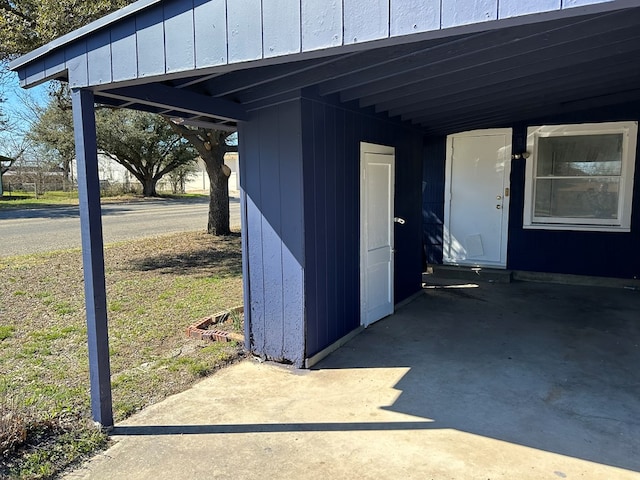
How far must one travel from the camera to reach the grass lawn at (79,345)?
8.15ft

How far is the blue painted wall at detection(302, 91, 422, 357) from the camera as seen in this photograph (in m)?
3.52

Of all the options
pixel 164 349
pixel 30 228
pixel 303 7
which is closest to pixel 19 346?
pixel 164 349

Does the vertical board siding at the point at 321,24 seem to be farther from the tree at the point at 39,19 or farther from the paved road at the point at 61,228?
the paved road at the point at 61,228

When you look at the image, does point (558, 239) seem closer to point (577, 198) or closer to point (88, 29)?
point (577, 198)

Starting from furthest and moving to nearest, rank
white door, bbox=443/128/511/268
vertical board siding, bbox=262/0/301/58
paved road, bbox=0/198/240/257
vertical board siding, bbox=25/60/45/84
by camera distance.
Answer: paved road, bbox=0/198/240/257, white door, bbox=443/128/511/268, vertical board siding, bbox=25/60/45/84, vertical board siding, bbox=262/0/301/58

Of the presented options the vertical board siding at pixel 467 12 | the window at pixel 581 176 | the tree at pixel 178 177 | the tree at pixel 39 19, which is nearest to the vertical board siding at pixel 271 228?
the vertical board siding at pixel 467 12

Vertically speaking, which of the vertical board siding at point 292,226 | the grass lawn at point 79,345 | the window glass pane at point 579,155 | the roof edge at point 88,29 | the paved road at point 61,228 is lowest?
the grass lawn at point 79,345

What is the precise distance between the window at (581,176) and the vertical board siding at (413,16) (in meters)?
5.53

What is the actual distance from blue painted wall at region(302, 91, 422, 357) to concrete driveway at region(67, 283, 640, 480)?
1.09 feet

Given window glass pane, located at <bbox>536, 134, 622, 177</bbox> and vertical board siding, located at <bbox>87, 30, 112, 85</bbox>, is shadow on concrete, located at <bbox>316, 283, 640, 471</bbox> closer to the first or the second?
window glass pane, located at <bbox>536, 134, 622, 177</bbox>

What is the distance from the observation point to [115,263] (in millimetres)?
7602

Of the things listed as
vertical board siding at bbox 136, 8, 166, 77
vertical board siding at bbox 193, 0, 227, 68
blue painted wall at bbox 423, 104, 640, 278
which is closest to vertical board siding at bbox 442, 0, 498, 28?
vertical board siding at bbox 193, 0, 227, 68

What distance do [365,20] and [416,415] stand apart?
88.0 inches

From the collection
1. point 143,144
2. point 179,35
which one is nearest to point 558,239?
point 179,35
